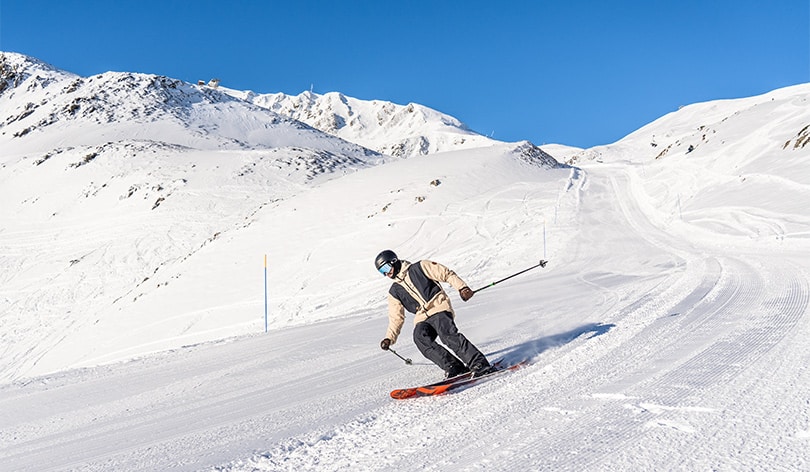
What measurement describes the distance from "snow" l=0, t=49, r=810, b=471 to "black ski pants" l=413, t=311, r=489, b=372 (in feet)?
1.13

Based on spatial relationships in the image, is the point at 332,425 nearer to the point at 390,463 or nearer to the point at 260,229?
the point at 390,463

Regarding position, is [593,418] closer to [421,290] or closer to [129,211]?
[421,290]

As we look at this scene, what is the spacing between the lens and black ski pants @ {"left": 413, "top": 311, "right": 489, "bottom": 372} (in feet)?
18.9

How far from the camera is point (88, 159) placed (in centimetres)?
4928

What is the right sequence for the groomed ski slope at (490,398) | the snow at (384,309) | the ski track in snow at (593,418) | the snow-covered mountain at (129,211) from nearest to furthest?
the ski track in snow at (593,418), the groomed ski slope at (490,398), the snow at (384,309), the snow-covered mountain at (129,211)

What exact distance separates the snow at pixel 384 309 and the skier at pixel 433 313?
379mm

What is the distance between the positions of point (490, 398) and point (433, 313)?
1095 millimetres

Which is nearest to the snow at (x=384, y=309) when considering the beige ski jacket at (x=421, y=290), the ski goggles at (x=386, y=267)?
the beige ski jacket at (x=421, y=290)

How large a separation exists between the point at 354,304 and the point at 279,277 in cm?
693

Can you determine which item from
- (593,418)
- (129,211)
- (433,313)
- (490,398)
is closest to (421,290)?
(433,313)

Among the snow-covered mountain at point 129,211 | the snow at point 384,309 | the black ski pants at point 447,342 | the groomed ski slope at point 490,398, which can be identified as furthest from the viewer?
the snow-covered mountain at point 129,211

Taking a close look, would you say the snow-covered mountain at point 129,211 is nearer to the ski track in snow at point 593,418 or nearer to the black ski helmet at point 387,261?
the black ski helmet at point 387,261

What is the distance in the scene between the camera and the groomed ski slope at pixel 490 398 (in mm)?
3807

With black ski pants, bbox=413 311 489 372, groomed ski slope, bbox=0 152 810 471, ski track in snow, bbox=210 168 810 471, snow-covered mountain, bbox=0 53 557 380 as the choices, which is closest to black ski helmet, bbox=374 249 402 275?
black ski pants, bbox=413 311 489 372
